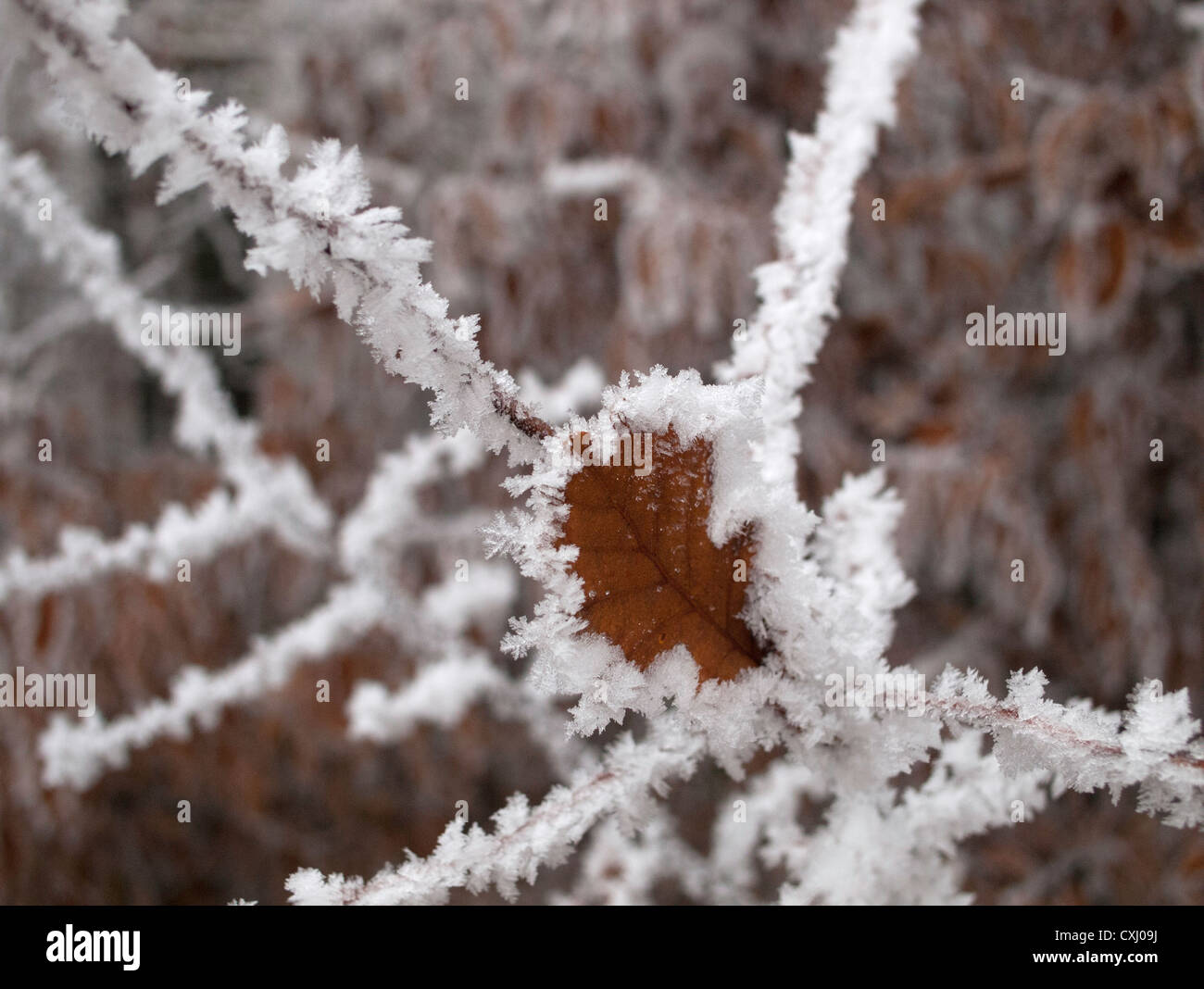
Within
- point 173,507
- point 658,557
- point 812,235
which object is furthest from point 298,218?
point 173,507

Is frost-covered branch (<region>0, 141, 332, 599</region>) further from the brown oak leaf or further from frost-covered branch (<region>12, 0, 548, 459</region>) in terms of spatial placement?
the brown oak leaf

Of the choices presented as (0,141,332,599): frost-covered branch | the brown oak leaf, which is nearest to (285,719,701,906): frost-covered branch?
the brown oak leaf

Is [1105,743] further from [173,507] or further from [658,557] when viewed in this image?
[173,507]

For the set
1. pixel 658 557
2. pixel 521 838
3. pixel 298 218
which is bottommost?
pixel 521 838

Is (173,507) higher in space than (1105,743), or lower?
higher

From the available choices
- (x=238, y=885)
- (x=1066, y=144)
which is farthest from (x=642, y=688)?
(x=238, y=885)

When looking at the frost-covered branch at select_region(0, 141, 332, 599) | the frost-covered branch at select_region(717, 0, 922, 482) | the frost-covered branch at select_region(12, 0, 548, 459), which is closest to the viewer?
the frost-covered branch at select_region(12, 0, 548, 459)
